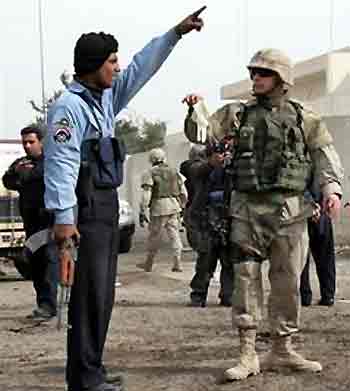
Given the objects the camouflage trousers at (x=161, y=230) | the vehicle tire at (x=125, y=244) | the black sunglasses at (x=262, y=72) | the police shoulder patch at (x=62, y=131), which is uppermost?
the black sunglasses at (x=262, y=72)

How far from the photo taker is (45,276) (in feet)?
30.7

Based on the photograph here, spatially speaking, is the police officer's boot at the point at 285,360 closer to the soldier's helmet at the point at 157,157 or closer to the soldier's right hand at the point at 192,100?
the soldier's right hand at the point at 192,100

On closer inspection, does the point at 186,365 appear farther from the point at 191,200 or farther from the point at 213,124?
the point at 191,200

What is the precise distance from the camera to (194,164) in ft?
34.8

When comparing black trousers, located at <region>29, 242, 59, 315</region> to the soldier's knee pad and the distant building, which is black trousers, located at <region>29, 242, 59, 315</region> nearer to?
the soldier's knee pad

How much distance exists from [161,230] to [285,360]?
917 cm

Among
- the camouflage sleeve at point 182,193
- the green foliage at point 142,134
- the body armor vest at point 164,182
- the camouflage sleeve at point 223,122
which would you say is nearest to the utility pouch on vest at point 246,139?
the camouflage sleeve at point 223,122

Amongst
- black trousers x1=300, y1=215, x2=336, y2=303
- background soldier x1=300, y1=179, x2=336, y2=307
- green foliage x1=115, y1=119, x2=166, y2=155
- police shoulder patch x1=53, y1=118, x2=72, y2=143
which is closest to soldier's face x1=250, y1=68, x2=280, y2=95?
police shoulder patch x1=53, y1=118, x2=72, y2=143

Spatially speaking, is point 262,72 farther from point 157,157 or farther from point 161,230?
point 161,230

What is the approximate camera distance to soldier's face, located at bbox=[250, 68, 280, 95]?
6.05 m

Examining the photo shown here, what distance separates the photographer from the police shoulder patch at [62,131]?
17.4 feet

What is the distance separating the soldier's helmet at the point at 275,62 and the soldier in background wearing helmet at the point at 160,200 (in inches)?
357

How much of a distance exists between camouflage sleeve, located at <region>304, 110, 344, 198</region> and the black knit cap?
1.35 meters

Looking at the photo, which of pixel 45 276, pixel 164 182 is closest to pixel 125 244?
pixel 164 182
